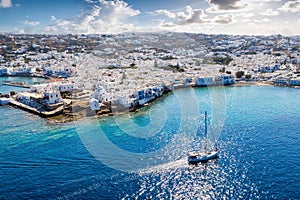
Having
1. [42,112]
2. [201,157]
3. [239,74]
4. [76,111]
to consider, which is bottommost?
[201,157]

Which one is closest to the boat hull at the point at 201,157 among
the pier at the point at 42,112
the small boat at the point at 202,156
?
the small boat at the point at 202,156

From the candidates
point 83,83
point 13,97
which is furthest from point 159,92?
point 13,97

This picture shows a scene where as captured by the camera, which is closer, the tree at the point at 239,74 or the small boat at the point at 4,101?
the small boat at the point at 4,101

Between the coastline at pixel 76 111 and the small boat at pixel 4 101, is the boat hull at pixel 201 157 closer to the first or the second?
the coastline at pixel 76 111

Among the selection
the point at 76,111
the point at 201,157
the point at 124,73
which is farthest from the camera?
the point at 124,73

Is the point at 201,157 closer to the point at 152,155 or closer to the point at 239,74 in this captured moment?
the point at 152,155

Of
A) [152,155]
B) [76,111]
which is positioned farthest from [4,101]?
[152,155]

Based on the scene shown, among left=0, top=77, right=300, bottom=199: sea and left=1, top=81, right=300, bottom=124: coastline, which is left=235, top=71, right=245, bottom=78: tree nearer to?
left=0, top=77, right=300, bottom=199: sea

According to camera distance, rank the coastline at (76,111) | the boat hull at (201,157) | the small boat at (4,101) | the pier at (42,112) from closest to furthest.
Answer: the boat hull at (201,157) < the coastline at (76,111) < the pier at (42,112) < the small boat at (4,101)
